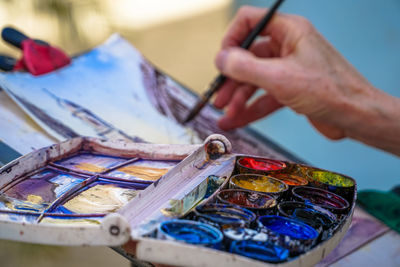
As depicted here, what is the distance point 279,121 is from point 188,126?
49.9 inches

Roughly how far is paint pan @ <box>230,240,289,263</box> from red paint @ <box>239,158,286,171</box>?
21 centimetres

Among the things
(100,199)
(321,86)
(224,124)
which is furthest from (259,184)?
(224,124)

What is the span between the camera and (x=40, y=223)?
51 centimetres

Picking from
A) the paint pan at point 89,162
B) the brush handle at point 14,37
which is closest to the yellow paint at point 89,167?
the paint pan at point 89,162

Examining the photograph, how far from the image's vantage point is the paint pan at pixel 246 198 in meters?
0.57

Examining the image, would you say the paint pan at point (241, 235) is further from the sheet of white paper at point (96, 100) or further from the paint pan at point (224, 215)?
the sheet of white paper at point (96, 100)

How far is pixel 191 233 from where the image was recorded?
501 mm

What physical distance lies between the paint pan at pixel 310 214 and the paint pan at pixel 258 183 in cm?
4

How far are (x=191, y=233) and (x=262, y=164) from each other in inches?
8.7

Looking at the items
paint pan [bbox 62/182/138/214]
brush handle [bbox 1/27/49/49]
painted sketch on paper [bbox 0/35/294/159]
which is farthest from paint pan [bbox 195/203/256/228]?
brush handle [bbox 1/27/49/49]

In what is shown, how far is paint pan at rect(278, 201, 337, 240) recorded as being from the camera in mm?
540

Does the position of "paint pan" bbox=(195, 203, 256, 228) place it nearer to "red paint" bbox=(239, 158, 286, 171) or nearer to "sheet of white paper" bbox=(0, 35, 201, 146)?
"red paint" bbox=(239, 158, 286, 171)

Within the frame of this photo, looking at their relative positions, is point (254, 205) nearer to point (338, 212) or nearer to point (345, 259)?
point (338, 212)

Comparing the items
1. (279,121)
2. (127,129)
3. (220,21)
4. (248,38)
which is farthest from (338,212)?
(220,21)
